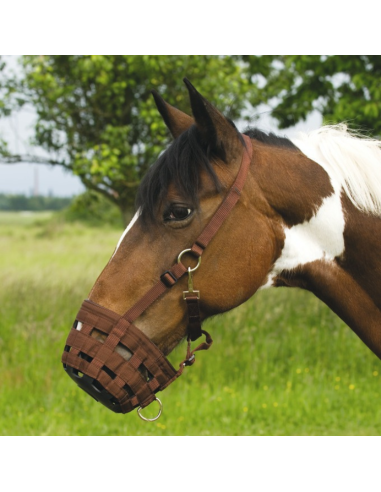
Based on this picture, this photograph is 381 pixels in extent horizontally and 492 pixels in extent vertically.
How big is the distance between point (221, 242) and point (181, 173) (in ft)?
1.14

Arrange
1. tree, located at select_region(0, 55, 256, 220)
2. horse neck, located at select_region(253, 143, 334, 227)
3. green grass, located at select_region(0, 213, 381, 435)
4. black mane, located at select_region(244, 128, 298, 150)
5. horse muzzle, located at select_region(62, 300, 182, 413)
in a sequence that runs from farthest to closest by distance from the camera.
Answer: tree, located at select_region(0, 55, 256, 220)
green grass, located at select_region(0, 213, 381, 435)
black mane, located at select_region(244, 128, 298, 150)
horse neck, located at select_region(253, 143, 334, 227)
horse muzzle, located at select_region(62, 300, 182, 413)

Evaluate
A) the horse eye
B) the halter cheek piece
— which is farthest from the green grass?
the horse eye

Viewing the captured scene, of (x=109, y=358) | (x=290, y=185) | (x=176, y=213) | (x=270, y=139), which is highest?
(x=270, y=139)

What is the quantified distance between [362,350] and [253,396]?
5.82 feet

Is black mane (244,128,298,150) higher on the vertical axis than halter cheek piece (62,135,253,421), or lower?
higher

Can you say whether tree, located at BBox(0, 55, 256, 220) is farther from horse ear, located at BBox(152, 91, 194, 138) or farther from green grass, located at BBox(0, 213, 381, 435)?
horse ear, located at BBox(152, 91, 194, 138)

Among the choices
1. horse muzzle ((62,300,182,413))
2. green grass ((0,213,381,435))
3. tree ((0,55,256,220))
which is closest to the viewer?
horse muzzle ((62,300,182,413))

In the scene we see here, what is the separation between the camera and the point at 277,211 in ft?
7.07

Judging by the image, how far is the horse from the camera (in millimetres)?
1973

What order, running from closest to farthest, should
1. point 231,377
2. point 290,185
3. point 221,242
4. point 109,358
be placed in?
1. point 109,358
2. point 221,242
3. point 290,185
4. point 231,377

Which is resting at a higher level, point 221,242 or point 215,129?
point 215,129

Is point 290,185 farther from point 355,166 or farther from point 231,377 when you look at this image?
point 231,377

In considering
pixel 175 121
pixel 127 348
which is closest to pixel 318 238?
pixel 175 121

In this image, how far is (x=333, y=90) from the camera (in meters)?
5.90
